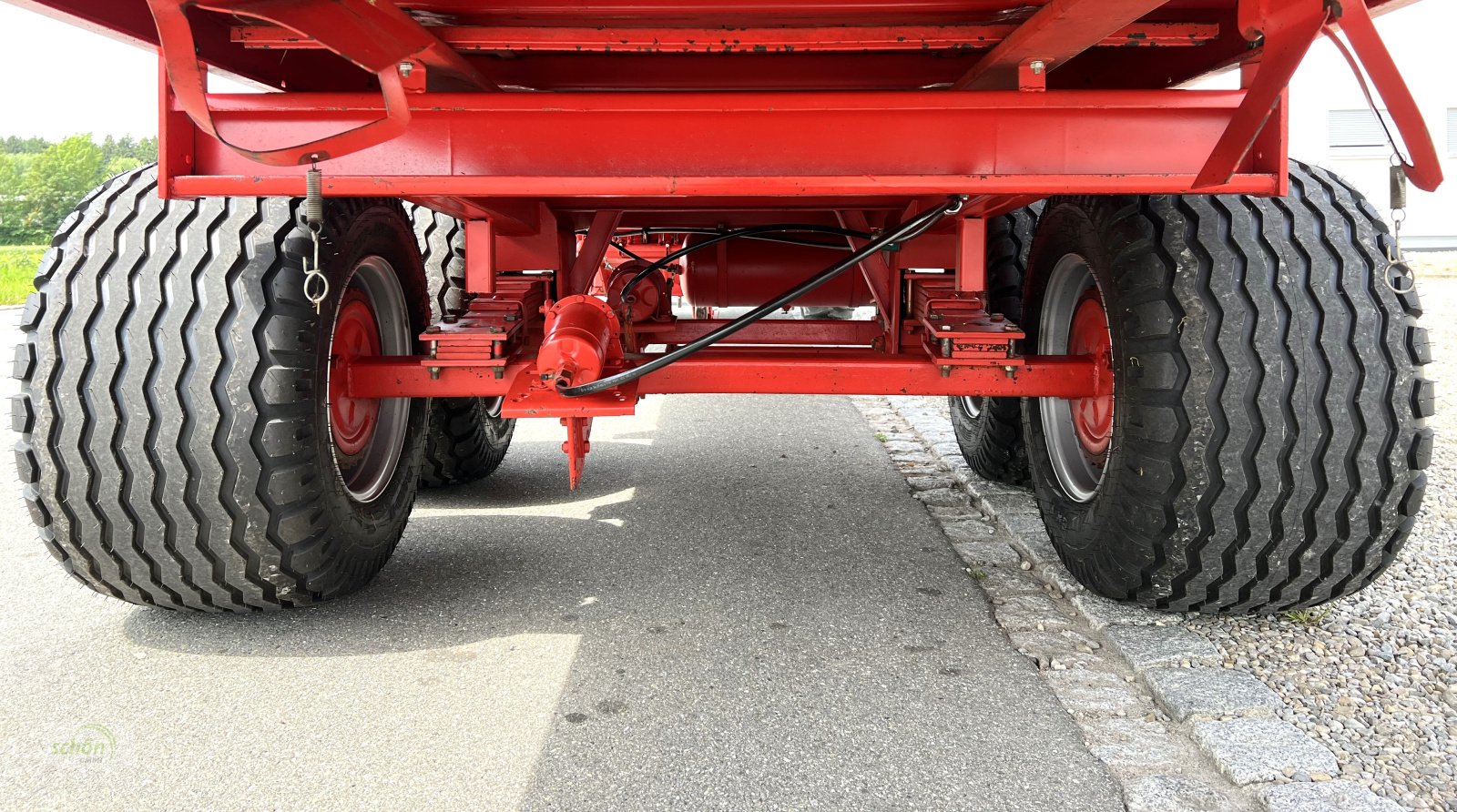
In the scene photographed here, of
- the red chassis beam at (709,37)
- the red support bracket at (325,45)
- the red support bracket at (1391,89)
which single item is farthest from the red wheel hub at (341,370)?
the red support bracket at (1391,89)

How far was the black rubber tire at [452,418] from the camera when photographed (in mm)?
3891

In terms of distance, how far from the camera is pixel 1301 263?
232 cm

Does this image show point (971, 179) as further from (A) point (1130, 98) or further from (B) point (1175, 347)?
(B) point (1175, 347)

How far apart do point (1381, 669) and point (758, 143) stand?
190 cm

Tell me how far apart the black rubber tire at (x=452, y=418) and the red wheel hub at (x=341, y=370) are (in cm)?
66

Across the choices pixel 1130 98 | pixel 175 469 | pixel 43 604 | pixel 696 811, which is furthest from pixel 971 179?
pixel 43 604

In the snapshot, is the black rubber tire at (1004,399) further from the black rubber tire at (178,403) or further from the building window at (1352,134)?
the building window at (1352,134)

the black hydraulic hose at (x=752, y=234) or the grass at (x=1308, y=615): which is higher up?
the black hydraulic hose at (x=752, y=234)

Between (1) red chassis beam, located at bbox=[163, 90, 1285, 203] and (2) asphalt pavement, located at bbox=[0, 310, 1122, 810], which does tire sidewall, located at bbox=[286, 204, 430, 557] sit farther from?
(1) red chassis beam, located at bbox=[163, 90, 1285, 203]

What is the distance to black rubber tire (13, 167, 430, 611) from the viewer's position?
2.26 metres

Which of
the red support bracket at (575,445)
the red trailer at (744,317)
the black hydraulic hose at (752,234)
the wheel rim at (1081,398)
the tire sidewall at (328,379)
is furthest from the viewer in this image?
the black hydraulic hose at (752,234)

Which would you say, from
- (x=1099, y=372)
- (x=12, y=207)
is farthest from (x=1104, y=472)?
(x=12, y=207)

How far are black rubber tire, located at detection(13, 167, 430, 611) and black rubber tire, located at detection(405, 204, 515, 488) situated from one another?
1247mm

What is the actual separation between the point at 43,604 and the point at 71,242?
1066 millimetres
